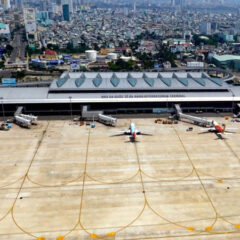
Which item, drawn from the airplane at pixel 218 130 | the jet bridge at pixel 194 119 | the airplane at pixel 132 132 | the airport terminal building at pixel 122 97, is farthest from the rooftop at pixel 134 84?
the airplane at pixel 132 132

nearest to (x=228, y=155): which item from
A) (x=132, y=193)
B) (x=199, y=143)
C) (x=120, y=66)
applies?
(x=199, y=143)

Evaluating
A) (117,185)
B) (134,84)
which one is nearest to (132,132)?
(117,185)

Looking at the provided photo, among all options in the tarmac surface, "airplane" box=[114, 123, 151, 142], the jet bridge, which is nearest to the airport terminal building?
the jet bridge

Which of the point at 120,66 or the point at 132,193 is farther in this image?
the point at 120,66

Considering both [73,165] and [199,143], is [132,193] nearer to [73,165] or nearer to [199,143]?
[73,165]

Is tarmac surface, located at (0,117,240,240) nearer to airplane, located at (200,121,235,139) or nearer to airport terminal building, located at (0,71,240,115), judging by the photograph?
airplane, located at (200,121,235,139)

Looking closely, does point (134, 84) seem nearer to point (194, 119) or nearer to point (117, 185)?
point (194, 119)

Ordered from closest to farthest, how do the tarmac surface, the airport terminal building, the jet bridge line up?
the tarmac surface
the jet bridge
the airport terminal building

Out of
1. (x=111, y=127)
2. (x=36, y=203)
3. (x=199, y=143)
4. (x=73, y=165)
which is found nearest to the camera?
(x=36, y=203)
